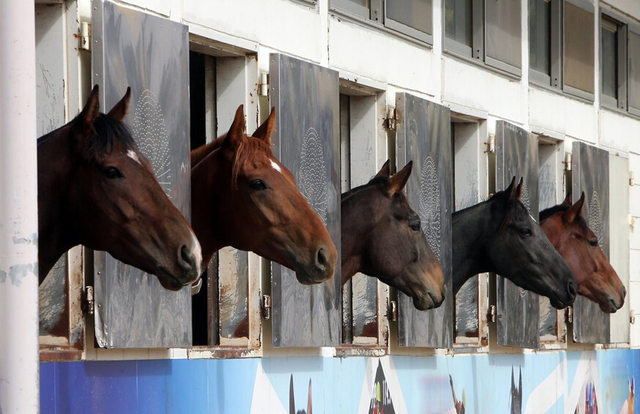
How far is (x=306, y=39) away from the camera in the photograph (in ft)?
27.9

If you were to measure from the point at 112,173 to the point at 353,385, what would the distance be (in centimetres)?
326

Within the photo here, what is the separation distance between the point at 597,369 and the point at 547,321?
114cm

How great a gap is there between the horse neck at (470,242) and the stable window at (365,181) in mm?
775

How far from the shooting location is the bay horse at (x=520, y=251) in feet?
31.4

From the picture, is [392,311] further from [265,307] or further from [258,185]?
[258,185]

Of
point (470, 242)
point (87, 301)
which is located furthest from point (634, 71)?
point (87, 301)

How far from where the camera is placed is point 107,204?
19.7ft

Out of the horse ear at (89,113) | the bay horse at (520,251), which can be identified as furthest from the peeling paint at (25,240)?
the bay horse at (520,251)

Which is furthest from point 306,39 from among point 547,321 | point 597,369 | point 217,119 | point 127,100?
point 597,369

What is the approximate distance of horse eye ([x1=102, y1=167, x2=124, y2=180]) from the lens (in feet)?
19.6

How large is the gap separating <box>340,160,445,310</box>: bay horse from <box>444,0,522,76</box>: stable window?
6.99 feet

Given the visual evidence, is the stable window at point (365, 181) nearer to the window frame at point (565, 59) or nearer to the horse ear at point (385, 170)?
the horse ear at point (385, 170)

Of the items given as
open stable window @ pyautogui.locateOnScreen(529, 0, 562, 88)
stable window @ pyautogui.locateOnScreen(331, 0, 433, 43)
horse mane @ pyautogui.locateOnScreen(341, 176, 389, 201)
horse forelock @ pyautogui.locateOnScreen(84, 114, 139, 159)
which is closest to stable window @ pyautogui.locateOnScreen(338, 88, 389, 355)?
stable window @ pyautogui.locateOnScreen(331, 0, 433, 43)

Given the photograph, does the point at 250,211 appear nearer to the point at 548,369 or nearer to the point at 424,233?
the point at 424,233
